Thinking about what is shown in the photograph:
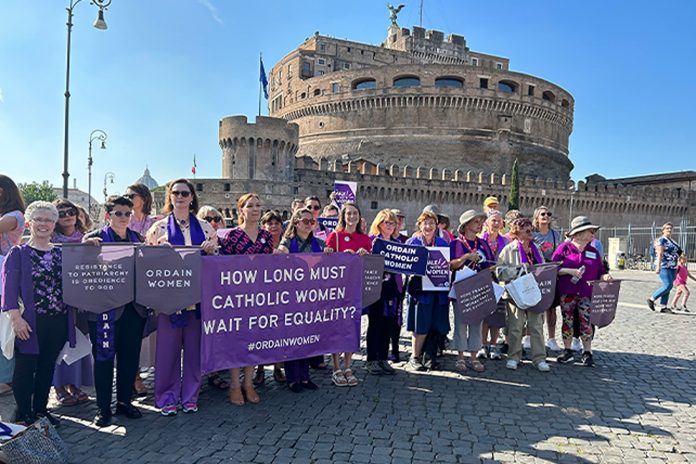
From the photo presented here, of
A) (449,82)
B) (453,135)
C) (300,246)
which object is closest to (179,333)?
→ (300,246)

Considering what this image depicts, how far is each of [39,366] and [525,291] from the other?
5475 millimetres

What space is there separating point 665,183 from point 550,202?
2340 centimetres

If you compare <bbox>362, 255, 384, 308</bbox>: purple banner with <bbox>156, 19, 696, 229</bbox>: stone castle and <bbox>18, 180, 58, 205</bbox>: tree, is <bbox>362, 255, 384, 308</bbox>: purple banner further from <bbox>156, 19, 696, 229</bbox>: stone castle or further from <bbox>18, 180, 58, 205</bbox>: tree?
<bbox>18, 180, 58, 205</bbox>: tree

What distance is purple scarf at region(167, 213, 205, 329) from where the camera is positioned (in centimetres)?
476

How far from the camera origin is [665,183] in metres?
61.2

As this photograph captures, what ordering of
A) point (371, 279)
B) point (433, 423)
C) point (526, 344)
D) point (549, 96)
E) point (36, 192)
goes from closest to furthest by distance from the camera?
point (433, 423) < point (371, 279) < point (526, 344) < point (36, 192) < point (549, 96)

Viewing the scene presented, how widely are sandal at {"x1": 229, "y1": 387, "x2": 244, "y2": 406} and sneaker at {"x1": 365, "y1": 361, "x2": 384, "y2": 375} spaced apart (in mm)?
1771

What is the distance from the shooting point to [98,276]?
4.40 m

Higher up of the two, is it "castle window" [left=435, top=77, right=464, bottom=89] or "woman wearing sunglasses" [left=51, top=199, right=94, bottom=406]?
"castle window" [left=435, top=77, right=464, bottom=89]

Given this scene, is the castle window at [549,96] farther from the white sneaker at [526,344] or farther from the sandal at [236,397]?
the sandal at [236,397]

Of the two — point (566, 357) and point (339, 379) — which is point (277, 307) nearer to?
point (339, 379)

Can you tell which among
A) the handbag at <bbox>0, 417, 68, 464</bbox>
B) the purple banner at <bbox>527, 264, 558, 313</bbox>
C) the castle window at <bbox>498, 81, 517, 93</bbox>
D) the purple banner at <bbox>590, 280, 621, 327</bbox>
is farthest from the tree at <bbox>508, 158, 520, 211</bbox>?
the handbag at <bbox>0, 417, 68, 464</bbox>

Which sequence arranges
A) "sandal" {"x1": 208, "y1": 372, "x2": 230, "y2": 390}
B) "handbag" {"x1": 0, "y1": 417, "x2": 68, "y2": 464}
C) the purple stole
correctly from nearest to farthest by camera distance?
"handbag" {"x1": 0, "y1": 417, "x2": 68, "y2": 464}, the purple stole, "sandal" {"x1": 208, "y1": 372, "x2": 230, "y2": 390}

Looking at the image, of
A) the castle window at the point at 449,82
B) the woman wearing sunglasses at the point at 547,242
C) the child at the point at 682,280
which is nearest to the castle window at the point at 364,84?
the castle window at the point at 449,82
